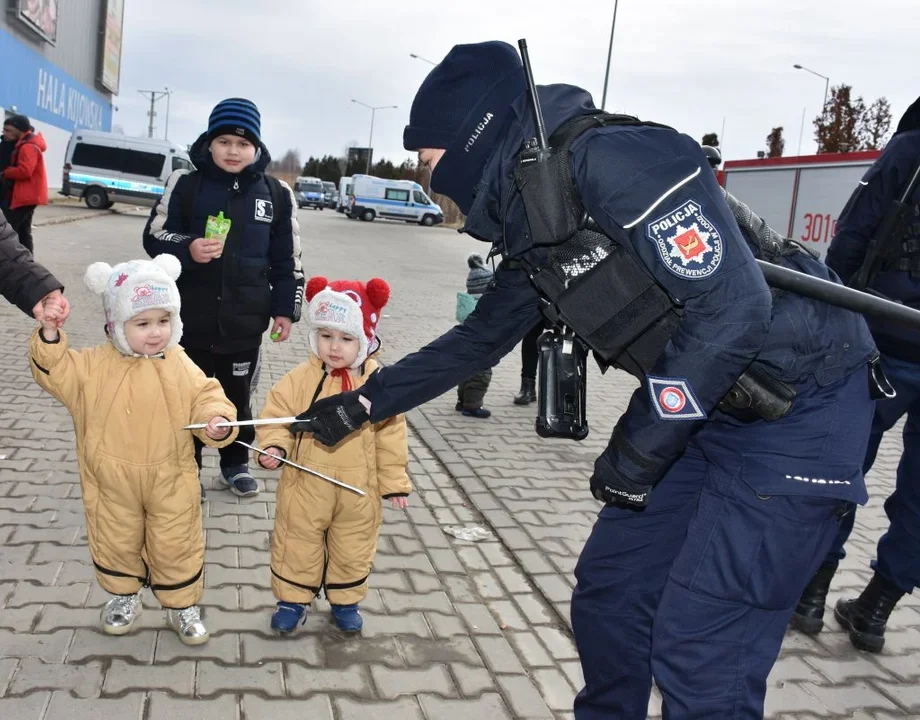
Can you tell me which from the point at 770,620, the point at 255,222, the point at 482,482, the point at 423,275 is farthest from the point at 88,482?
the point at 423,275

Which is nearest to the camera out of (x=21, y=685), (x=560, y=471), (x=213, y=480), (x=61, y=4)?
(x=21, y=685)

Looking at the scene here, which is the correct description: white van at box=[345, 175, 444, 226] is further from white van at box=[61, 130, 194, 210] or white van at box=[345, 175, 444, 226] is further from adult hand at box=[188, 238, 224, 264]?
adult hand at box=[188, 238, 224, 264]

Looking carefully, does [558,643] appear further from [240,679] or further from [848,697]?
[240,679]

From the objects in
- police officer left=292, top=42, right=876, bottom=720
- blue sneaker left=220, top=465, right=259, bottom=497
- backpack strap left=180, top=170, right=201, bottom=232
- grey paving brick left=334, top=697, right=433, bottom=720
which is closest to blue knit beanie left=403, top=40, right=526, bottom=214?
police officer left=292, top=42, right=876, bottom=720

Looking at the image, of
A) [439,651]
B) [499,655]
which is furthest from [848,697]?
[439,651]

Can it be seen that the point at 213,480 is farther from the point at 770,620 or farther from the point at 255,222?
the point at 770,620

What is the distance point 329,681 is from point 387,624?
0.48m

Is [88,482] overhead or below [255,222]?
below

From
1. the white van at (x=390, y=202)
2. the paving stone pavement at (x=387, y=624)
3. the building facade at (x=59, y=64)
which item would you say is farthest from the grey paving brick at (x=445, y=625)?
the white van at (x=390, y=202)

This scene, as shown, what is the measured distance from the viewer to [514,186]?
2.13 meters

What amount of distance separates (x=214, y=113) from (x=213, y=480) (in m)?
1.99

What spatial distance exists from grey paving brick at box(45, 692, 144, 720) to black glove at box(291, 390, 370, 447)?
101 centimetres

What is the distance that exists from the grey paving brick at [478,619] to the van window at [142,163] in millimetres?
28778

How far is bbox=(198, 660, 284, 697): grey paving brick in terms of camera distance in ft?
9.94
